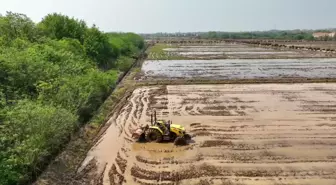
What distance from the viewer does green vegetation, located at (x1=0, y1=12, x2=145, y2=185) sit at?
1269cm

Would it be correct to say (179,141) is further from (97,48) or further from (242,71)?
(242,71)

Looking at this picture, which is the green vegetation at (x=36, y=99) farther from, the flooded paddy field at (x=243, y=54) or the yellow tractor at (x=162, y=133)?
the flooded paddy field at (x=243, y=54)

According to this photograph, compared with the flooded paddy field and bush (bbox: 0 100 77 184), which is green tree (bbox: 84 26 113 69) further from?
bush (bbox: 0 100 77 184)

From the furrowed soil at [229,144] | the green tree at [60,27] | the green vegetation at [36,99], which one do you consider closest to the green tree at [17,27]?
the green vegetation at [36,99]

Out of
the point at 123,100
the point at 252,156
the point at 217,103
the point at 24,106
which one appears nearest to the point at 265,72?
the point at 217,103

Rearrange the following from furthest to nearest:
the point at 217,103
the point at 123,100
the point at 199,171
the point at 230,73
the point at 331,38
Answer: the point at 331,38 → the point at 230,73 → the point at 123,100 → the point at 217,103 → the point at 199,171

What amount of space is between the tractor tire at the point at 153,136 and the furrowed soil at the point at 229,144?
0.30 metres

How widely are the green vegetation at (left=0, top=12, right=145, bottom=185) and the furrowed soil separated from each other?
2.02 meters

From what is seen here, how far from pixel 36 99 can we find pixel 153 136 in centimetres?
663

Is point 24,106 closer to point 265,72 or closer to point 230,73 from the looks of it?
point 230,73

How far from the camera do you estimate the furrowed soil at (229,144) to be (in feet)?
44.2

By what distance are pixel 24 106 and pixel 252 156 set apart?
10.6m

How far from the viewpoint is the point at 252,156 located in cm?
1532

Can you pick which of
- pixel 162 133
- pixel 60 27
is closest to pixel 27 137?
pixel 162 133
